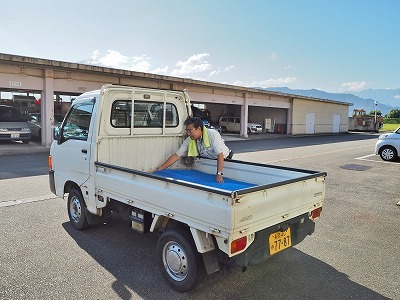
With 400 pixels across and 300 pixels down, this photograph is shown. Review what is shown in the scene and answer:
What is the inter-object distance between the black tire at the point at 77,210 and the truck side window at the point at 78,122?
832 mm

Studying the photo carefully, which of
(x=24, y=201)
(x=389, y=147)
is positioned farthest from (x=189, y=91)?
(x=24, y=201)

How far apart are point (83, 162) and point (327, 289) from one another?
329cm

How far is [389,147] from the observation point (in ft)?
40.5

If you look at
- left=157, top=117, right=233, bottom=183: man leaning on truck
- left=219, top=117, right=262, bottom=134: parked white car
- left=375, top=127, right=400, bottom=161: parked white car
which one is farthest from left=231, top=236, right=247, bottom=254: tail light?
left=219, top=117, right=262, bottom=134: parked white car

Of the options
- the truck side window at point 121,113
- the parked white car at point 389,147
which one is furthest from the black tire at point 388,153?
the truck side window at point 121,113

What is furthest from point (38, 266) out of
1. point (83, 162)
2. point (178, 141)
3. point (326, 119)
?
point (326, 119)

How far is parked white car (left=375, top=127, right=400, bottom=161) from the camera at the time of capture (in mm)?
12227

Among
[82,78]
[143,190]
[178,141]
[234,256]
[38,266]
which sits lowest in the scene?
[38,266]

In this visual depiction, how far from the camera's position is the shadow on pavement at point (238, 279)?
9.79 feet

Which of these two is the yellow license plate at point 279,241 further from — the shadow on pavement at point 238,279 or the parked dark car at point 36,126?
the parked dark car at point 36,126

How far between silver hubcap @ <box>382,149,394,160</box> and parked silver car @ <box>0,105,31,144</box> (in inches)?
631

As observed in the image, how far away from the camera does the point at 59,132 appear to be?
187 inches

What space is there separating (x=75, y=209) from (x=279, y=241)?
307 cm

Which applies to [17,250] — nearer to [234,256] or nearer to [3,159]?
[234,256]
